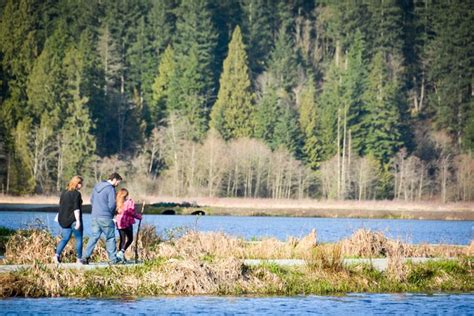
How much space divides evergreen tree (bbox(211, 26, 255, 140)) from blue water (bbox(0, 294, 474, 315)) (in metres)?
96.6

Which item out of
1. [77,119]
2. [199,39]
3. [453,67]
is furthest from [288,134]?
[453,67]

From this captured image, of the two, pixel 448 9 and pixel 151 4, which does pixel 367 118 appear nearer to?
pixel 448 9

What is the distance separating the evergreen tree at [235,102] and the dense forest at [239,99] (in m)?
0.16

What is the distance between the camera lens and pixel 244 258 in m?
28.7

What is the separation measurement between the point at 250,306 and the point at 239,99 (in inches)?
4024

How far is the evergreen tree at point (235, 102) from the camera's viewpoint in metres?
123

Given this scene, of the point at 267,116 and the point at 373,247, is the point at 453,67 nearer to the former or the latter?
the point at 267,116

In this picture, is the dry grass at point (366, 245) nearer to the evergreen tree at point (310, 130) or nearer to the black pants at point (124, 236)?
the black pants at point (124, 236)

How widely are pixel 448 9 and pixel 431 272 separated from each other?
12286cm

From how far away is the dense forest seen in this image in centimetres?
11081

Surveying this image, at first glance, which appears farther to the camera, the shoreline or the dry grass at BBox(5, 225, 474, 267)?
the shoreline

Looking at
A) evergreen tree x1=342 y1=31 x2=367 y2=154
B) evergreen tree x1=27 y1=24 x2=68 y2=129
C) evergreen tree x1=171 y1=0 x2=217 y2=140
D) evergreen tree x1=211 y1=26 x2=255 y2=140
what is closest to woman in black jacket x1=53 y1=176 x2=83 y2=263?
evergreen tree x1=27 y1=24 x2=68 y2=129

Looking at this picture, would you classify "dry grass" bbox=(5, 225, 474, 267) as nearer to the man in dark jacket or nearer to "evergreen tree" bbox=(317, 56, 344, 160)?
the man in dark jacket

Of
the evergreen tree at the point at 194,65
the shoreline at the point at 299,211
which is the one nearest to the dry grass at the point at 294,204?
the shoreline at the point at 299,211
